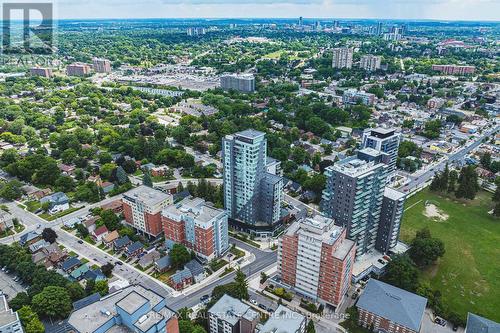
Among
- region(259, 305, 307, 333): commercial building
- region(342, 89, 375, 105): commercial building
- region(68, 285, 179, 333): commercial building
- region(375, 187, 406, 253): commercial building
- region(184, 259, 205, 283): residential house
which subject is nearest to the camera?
region(68, 285, 179, 333): commercial building

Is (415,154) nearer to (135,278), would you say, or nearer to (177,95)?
(135,278)

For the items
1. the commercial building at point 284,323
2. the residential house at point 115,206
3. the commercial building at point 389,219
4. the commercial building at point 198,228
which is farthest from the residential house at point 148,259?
the commercial building at point 389,219

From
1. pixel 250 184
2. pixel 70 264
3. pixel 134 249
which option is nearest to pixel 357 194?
pixel 250 184

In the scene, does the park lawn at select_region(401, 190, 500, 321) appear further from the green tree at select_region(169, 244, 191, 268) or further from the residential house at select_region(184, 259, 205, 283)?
the green tree at select_region(169, 244, 191, 268)

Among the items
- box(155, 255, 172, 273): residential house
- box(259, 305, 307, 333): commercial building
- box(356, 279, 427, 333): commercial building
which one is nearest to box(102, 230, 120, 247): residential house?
box(155, 255, 172, 273): residential house

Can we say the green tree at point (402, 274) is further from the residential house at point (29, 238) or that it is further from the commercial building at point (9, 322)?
the residential house at point (29, 238)

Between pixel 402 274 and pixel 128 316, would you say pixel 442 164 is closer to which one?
pixel 402 274
